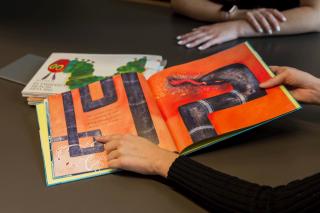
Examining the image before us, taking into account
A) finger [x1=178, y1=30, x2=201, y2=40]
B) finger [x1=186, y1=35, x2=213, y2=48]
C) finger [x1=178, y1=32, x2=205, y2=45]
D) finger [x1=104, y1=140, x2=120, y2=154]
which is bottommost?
finger [x1=104, y1=140, x2=120, y2=154]

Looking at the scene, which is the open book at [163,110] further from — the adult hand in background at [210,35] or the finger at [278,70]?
the adult hand in background at [210,35]

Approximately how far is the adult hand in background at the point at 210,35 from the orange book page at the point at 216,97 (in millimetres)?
220

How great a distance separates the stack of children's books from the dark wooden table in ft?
0.14

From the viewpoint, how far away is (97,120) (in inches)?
31.2

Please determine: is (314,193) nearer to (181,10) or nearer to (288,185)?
(288,185)

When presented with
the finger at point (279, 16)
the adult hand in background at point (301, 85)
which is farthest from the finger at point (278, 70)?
the finger at point (279, 16)

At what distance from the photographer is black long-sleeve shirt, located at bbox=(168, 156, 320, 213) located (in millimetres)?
595

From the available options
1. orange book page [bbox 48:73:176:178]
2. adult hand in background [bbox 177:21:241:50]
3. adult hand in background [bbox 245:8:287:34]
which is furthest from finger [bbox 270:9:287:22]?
orange book page [bbox 48:73:176:178]

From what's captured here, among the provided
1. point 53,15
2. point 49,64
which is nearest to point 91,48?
point 49,64

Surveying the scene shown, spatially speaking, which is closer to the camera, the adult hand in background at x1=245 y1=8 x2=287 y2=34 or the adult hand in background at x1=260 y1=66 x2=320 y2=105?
the adult hand in background at x1=260 y1=66 x2=320 y2=105

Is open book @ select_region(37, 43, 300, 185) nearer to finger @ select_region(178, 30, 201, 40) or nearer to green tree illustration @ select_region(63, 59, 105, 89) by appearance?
green tree illustration @ select_region(63, 59, 105, 89)

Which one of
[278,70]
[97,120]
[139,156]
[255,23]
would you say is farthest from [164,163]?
[255,23]

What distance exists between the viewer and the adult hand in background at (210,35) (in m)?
1.12

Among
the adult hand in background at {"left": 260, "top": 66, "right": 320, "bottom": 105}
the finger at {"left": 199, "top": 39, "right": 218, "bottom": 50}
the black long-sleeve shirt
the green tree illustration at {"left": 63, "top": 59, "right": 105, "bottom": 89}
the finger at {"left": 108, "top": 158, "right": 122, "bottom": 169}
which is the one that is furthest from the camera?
the finger at {"left": 199, "top": 39, "right": 218, "bottom": 50}
